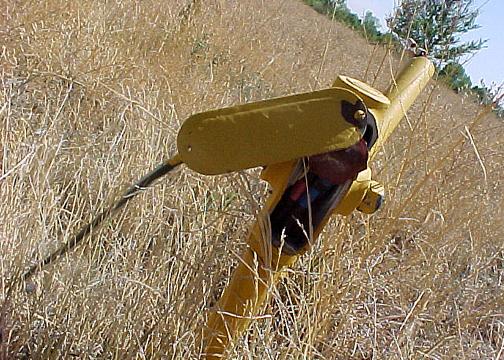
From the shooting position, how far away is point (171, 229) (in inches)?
51.1

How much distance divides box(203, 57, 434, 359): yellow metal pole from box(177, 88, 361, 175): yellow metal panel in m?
0.05

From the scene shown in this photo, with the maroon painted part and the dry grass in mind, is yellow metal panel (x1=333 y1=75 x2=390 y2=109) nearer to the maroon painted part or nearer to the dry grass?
the maroon painted part

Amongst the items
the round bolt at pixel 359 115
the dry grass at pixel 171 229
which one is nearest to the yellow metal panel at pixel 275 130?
the round bolt at pixel 359 115

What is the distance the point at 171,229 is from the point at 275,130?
0.70 m

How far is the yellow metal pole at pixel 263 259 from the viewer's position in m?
0.72

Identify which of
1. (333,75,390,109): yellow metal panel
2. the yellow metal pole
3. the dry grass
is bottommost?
the dry grass

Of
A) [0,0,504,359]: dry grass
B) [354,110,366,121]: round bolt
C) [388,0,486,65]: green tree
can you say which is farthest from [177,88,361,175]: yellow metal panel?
[388,0,486,65]: green tree

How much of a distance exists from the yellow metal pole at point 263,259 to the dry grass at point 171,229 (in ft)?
0.24

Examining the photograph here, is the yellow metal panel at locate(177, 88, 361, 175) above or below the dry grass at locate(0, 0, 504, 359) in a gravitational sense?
above

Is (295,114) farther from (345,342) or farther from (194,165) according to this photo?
(345,342)

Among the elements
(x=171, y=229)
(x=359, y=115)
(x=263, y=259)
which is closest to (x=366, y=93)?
(x=359, y=115)

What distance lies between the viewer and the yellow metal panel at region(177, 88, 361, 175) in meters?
0.64

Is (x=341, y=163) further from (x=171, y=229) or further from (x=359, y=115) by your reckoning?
(x=171, y=229)

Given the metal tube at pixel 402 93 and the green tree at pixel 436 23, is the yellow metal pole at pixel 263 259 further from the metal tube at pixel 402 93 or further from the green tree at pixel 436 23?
the green tree at pixel 436 23
